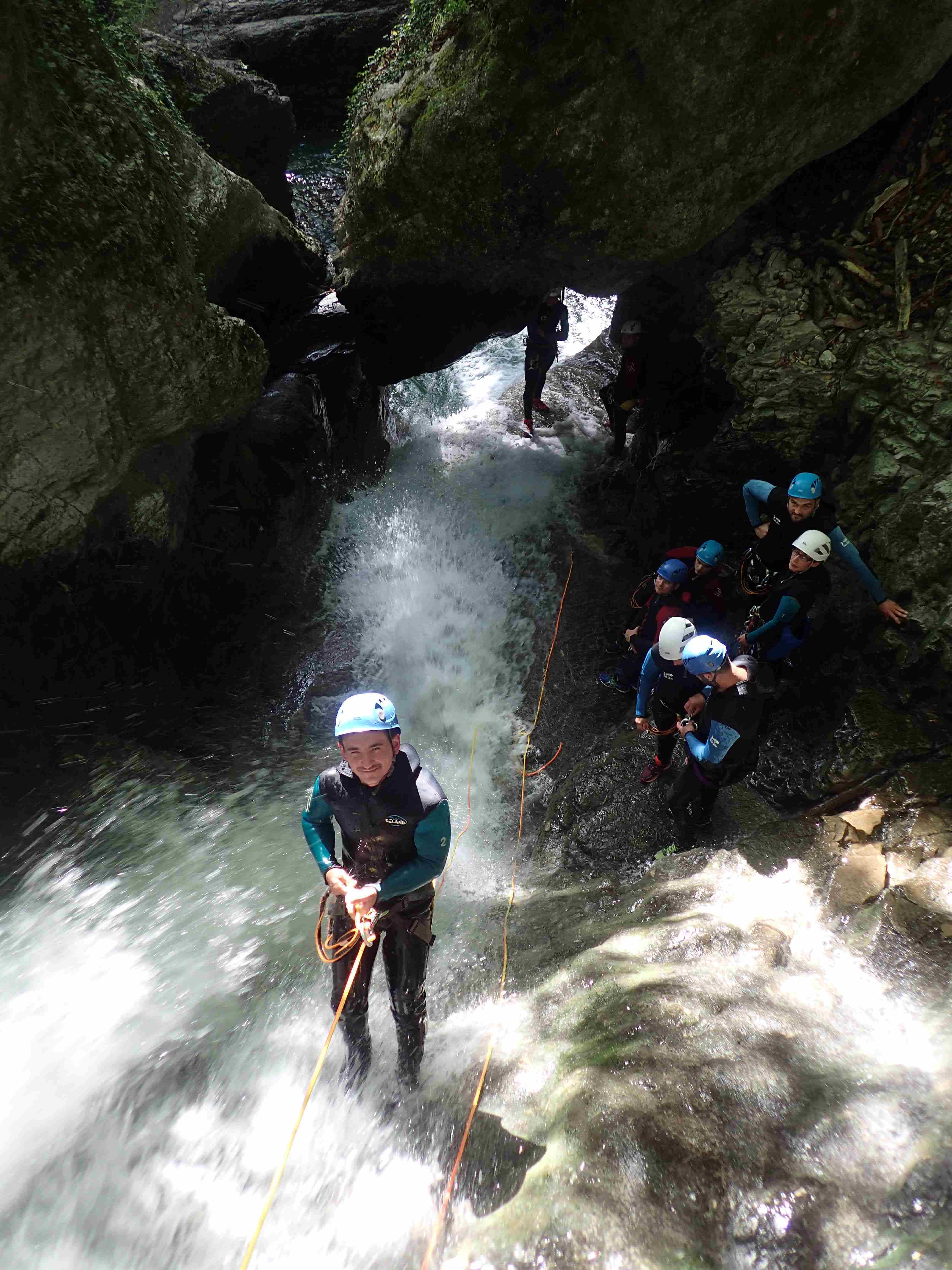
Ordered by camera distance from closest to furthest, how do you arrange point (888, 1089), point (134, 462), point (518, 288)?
point (888, 1089) → point (134, 462) → point (518, 288)

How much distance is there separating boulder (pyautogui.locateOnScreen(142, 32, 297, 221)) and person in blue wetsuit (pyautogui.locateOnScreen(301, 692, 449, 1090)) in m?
8.32

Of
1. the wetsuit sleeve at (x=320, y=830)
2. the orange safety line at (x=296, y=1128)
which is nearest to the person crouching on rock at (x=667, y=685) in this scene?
the wetsuit sleeve at (x=320, y=830)

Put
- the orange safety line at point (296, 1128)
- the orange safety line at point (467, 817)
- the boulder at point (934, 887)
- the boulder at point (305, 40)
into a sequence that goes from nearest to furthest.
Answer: the orange safety line at point (296, 1128) < the boulder at point (934, 887) < the orange safety line at point (467, 817) < the boulder at point (305, 40)

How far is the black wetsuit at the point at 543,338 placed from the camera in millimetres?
8109

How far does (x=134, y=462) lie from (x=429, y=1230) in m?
6.17

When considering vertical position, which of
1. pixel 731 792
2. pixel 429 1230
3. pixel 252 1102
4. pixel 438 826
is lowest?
pixel 731 792

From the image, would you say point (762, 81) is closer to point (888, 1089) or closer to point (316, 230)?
point (888, 1089)

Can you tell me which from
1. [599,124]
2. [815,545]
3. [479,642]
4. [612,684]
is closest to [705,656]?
[815,545]

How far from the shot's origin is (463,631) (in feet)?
26.1

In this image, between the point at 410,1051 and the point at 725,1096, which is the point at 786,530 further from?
the point at 410,1051

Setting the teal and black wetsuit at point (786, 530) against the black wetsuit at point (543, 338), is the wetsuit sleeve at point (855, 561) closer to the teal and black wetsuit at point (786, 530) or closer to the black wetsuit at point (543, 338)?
the teal and black wetsuit at point (786, 530)

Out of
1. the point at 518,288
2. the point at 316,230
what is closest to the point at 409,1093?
the point at 518,288

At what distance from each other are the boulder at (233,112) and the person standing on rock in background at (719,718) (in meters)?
8.56

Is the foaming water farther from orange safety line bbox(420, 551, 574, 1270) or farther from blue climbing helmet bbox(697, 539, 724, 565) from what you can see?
blue climbing helmet bbox(697, 539, 724, 565)
